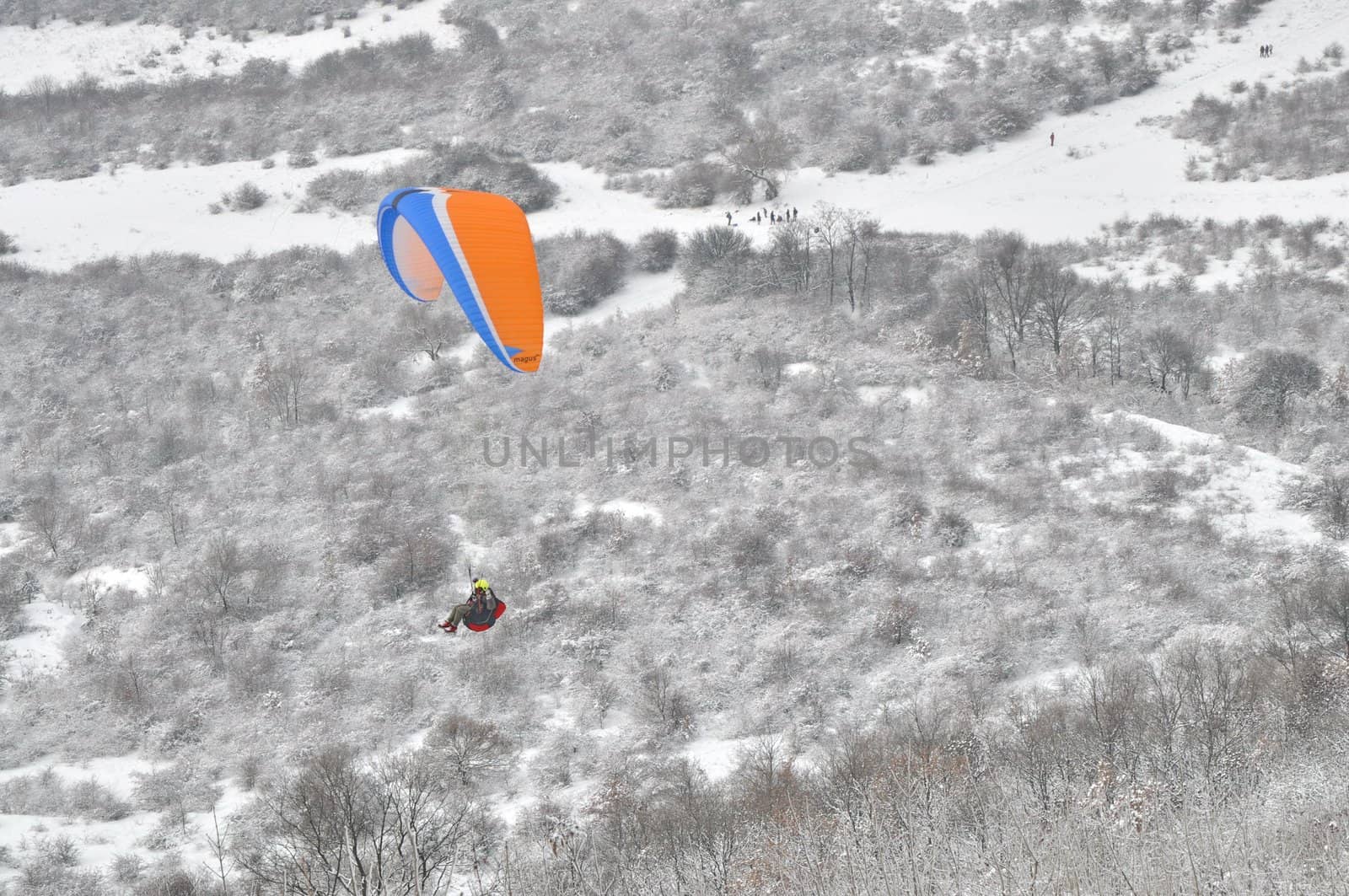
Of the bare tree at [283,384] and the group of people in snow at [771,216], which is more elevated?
the group of people in snow at [771,216]

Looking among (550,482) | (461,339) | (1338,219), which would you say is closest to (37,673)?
(550,482)

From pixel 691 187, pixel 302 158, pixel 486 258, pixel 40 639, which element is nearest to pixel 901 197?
pixel 691 187

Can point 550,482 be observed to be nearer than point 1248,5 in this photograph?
Yes

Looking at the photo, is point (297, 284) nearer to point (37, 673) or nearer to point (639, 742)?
point (37, 673)

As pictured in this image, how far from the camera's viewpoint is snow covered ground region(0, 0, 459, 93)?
70062mm

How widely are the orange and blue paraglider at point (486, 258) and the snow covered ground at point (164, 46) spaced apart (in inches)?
2158

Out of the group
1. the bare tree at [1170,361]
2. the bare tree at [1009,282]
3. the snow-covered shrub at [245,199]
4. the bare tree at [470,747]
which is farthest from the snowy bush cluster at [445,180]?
the bare tree at [470,747]

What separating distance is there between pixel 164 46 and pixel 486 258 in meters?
64.8

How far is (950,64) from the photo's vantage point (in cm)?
6238

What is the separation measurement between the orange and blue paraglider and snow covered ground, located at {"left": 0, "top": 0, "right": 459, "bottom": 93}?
54818 mm

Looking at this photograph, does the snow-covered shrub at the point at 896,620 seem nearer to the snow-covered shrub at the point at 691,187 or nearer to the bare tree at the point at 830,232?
the bare tree at the point at 830,232

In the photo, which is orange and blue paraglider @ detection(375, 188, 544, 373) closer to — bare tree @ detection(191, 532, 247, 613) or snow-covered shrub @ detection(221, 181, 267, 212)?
bare tree @ detection(191, 532, 247, 613)

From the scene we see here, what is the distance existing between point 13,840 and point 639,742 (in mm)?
14011

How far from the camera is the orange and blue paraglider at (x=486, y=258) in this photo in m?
19.8
